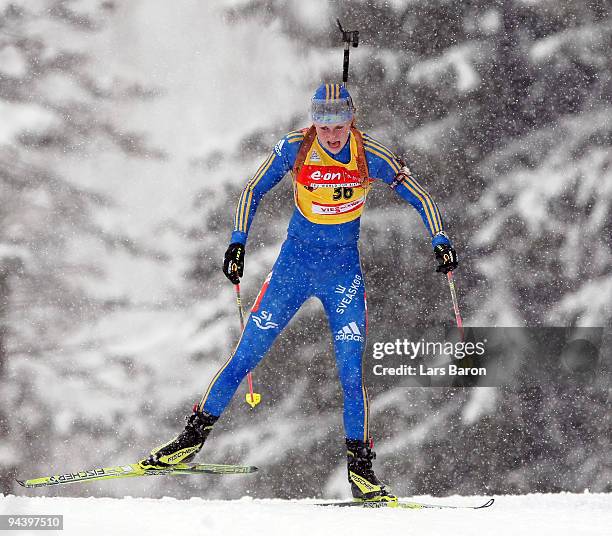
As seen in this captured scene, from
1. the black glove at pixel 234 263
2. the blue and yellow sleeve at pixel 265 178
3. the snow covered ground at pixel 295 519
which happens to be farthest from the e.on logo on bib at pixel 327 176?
the snow covered ground at pixel 295 519

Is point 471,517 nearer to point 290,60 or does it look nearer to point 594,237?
point 594,237

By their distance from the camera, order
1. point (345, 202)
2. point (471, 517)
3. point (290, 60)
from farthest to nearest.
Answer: point (290, 60) → point (345, 202) → point (471, 517)

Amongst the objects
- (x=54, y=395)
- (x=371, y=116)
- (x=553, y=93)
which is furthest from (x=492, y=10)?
(x=54, y=395)

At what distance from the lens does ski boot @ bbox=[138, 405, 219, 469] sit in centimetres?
374

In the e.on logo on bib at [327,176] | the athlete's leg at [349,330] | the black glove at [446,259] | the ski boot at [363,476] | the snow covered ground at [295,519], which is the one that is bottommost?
the snow covered ground at [295,519]

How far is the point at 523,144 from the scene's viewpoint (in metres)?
4.58

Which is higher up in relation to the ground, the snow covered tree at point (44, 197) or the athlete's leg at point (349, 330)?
the snow covered tree at point (44, 197)

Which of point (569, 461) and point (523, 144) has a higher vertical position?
point (523, 144)

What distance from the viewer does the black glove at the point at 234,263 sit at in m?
3.62

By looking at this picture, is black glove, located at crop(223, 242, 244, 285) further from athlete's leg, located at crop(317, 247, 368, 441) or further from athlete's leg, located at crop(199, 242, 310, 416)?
athlete's leg, located at crop(317, 247, 368, 441)

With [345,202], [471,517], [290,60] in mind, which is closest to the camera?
[471,517]

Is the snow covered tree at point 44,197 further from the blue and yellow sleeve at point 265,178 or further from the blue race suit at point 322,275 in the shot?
the blue race suit at point 322,275

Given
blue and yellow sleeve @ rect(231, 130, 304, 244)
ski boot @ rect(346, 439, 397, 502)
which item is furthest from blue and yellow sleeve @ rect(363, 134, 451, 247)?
ski boot @ rect(346, 439, 397, 502)

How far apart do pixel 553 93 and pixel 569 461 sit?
2302 mm
